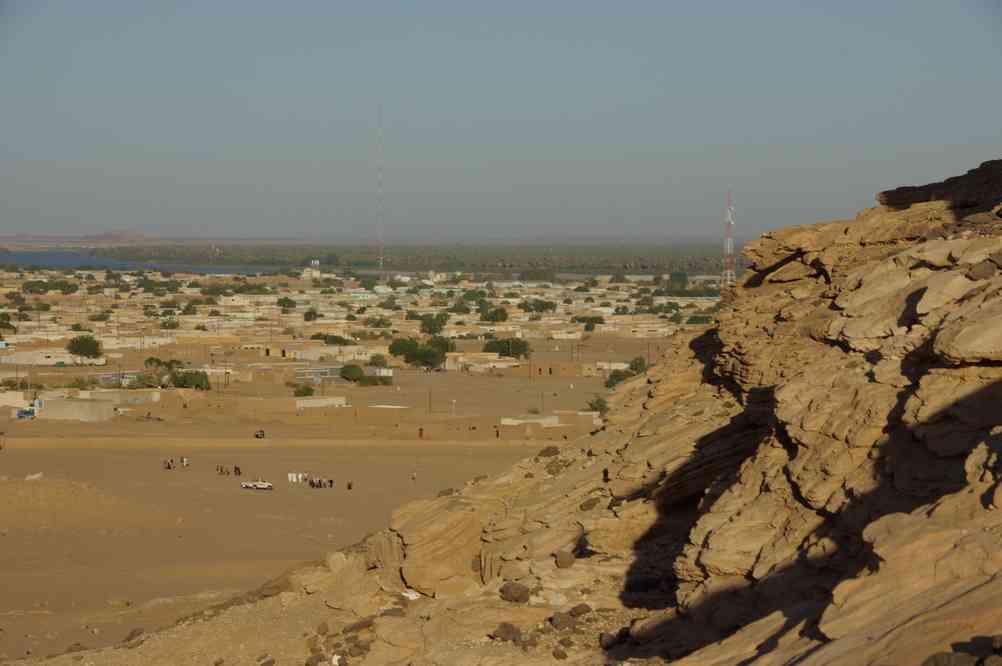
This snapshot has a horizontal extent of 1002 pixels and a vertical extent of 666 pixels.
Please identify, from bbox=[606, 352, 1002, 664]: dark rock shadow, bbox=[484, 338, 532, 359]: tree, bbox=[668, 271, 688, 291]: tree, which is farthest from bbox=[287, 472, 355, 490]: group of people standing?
bbox=[668, 271, 688, 291]: tree

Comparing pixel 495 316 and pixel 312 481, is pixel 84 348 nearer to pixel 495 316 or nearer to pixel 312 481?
pixel 495 316

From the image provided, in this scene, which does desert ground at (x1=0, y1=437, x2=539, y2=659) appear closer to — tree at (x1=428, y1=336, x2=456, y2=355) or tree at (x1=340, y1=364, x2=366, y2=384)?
tree at (x1=340, y1=364, x2=366, y2=384)

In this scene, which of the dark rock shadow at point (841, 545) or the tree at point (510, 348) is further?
the tree at point (510, 348)

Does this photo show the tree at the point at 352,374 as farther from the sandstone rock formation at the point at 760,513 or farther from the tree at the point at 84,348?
the sandstone rock formation at the point at 760,513

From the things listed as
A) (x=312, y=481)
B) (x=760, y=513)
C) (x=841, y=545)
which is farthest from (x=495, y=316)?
(x=841, y=545)

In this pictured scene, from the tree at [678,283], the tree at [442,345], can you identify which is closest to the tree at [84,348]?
the tree at [442,345]
